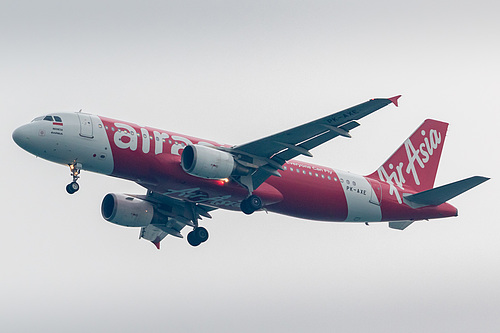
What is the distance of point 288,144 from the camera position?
1710 inches

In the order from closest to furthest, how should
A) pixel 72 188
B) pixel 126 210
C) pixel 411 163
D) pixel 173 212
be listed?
pixel 72 188 < pixel 126 210 < pixel 173 212 < pixel 411 163

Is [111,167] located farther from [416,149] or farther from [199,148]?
[416,149]

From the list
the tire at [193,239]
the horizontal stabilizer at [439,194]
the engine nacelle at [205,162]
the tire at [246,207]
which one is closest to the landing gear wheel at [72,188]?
the engine nacelle at [205,162]

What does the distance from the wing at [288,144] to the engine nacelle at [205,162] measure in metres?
1.24

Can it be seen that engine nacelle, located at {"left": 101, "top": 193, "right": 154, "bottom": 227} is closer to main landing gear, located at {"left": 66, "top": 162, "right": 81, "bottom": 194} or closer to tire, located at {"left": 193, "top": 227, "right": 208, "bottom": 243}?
tire, located at {"left": 193, "top": 227, "right": 208, "bottom": 243}

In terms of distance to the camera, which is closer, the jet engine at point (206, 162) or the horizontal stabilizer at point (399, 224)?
the jet engine at point (206, 162)

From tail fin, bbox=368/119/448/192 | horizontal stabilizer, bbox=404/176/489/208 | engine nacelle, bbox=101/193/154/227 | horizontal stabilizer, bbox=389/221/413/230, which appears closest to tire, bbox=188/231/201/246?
engine nacelle, bbox=101/193/154/227

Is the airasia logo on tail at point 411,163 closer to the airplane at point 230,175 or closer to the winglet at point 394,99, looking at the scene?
the airplane at point 230,175

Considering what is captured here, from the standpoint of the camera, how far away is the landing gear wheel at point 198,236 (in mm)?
49062

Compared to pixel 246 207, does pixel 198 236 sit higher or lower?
lower

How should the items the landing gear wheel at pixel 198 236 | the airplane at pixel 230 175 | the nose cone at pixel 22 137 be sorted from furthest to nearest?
the landing gear wheel at pixel 198 236 → the airplane at pixel 230 175 → the nose cone at pixel 22 137

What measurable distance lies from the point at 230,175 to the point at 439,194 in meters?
12.8

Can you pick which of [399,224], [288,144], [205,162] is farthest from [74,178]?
[399,224]

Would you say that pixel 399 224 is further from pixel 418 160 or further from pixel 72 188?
pixel 72 188
